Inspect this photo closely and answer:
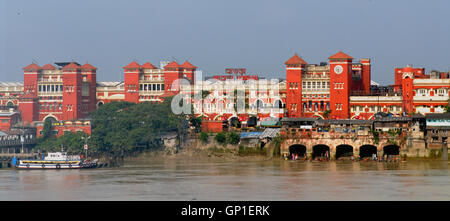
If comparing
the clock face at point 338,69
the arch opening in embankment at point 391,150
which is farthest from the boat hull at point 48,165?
the clock face at point 338,69

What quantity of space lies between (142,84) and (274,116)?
27565mm

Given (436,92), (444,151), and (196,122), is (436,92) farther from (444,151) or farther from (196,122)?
(196,122)

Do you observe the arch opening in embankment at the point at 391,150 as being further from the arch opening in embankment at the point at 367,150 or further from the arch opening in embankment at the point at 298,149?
the arch opening in embankment at the point at 298,149

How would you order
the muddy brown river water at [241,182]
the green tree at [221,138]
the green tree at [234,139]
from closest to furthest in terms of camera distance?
the muddy brown river water at [241,182] → the green tree at [234,139] → the green tree at [221,138]

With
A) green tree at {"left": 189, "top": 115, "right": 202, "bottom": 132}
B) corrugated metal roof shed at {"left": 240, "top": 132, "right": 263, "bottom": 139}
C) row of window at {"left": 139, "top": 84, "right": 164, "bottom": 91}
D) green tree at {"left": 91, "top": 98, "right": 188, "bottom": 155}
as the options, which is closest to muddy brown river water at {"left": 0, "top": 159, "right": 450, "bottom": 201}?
corrugated metal roof shed at {"left": 240, "top": 132, "right": 263, "bottom": 139}

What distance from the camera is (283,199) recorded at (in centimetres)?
7669

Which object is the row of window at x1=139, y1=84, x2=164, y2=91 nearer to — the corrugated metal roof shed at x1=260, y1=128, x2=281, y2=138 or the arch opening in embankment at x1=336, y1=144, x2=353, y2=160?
the corrugated metal roof shed at x1=260, y1=128, x2=281, y2=138

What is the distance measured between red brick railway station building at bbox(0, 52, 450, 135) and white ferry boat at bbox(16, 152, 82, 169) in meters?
29.1

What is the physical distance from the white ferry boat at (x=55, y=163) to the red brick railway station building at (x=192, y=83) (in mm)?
29148

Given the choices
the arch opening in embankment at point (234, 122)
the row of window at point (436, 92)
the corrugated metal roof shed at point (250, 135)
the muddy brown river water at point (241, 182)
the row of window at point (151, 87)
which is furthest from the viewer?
the row of window at point (151, 87)

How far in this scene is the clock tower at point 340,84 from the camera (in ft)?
465

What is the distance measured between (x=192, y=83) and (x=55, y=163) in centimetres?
4821

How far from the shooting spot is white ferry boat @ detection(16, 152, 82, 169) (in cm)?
11312
